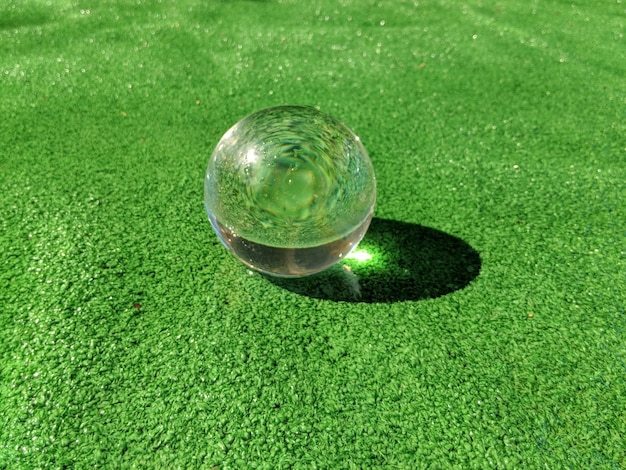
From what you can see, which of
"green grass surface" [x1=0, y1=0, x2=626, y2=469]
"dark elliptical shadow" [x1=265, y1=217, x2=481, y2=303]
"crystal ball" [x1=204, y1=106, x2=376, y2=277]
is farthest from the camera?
"dark elliptical shadow" [x1=265, y1=217, x2=481, y2=303]

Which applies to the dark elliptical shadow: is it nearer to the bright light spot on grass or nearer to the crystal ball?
the bright light spot on grass


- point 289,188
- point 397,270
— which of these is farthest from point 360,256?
Answer: point 289,188

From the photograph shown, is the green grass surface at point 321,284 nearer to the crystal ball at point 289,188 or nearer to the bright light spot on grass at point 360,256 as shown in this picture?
the bright light spot on grass at point 360,256

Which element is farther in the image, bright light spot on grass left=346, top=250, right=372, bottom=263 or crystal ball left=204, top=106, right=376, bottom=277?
bright light spot on grass left=346, top=250, right=372, bottom=263

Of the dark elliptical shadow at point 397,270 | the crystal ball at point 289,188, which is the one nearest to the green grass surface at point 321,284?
the dark elliptical shadow at point 397,270

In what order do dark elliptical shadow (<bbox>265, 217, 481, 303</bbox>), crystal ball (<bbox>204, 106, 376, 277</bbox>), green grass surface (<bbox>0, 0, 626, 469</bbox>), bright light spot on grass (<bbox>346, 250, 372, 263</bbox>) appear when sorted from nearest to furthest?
green grass surface (<bbox>0, 0, 626, 469</bbox>) → crystal ball (<bbox>204, 106, 376, 277</bbox>) → dark elliptical shadow (<bbox>265, 217, 481, 303</bbox>) → bright light spot on grass (<bbox>346, 250, 372, 263</bbox>)

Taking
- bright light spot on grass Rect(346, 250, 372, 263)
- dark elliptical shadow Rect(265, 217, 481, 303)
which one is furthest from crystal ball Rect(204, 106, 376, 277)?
bright light spot on grass Rect(346, 250, 372, 263)

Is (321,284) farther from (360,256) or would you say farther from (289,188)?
(289,188)
